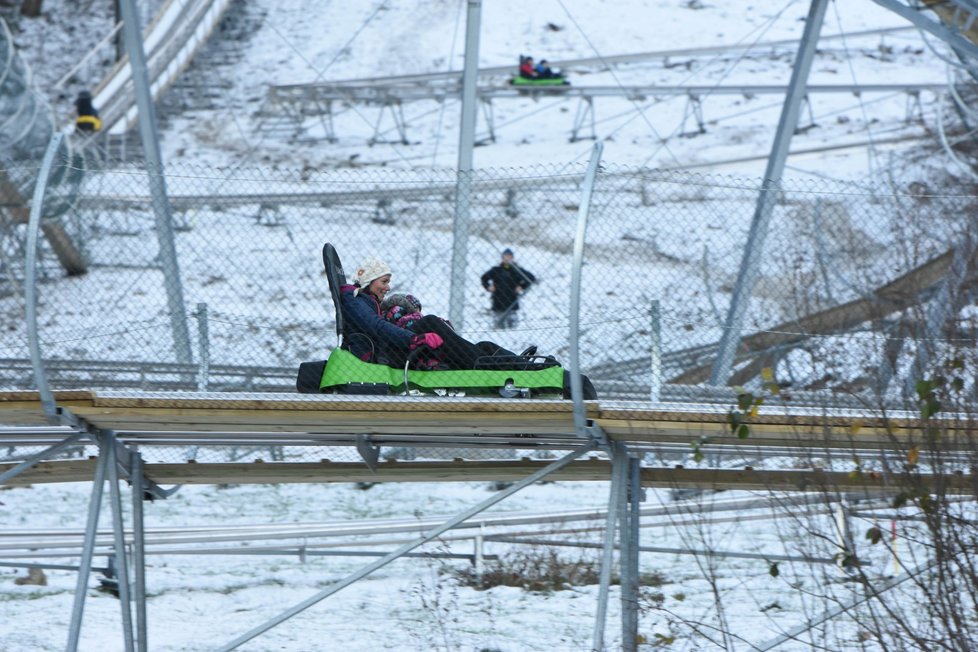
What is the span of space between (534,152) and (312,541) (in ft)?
55.1

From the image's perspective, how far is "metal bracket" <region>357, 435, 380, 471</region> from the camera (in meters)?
8.97

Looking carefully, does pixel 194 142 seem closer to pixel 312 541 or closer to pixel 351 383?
pixel 312 541

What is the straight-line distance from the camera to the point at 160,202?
11.6 metres

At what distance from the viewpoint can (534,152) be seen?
28953mm

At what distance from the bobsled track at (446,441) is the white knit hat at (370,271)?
1070 mm

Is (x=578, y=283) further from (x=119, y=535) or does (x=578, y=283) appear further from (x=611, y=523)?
(x=119, y=535)

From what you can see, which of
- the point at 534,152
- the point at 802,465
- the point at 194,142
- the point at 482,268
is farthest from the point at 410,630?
the point at 194,142

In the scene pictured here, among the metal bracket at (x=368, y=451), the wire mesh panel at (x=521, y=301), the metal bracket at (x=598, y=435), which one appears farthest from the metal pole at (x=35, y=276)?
the metal bracket at (x=598, y=435)

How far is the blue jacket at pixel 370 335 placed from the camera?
9008mm

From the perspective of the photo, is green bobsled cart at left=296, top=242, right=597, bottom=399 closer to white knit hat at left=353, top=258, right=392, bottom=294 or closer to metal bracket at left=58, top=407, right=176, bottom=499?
white knit hat at left=353, top=258, right=392, bottom=294

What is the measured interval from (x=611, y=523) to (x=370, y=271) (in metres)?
2.34

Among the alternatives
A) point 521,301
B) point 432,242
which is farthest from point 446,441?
point 432,242

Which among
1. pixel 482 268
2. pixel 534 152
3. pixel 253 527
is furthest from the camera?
pixel 534 152

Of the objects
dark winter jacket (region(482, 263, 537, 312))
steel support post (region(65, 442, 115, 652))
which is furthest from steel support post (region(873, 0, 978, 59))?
steel support post (region(65, 442, 115, 652))
